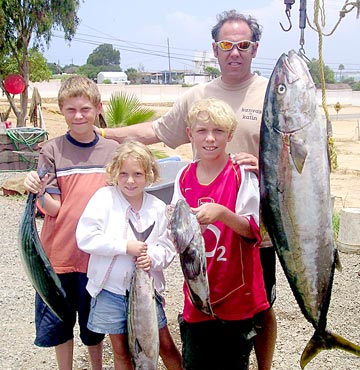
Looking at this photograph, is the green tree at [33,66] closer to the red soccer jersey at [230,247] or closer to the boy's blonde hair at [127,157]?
the boy's blonde hair at [127,157]

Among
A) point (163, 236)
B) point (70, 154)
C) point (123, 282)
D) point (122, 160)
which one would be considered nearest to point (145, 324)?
point (123, 282)

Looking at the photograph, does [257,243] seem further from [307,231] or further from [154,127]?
[154,127]

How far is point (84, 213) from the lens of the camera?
300cm

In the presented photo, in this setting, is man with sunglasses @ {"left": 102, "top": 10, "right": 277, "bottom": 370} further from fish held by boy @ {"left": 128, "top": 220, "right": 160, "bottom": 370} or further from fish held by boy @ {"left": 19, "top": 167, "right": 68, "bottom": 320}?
fish held by boy @ {"left": 19, "top": 167, "right": 68, "bottom": 320}

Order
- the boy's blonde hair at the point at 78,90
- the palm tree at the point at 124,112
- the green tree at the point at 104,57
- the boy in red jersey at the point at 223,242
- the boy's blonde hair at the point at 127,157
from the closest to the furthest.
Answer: the boy in red jersey at the point at 223,242
the boy's blonde hair at the point at 127,157
the boy's blonde hair at the point at 78,90
the palm tree at the point at 124,112
the green tree at the point at 104,57

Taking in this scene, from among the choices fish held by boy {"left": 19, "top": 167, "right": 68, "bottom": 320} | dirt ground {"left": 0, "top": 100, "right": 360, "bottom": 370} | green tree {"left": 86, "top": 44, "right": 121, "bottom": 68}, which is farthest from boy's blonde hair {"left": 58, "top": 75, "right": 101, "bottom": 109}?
green tree {"left": 86, "top": 44, "right": 121, "bottom": 68}

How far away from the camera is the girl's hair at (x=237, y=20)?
10.5ft

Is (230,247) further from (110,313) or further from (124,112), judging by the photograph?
(124,112)

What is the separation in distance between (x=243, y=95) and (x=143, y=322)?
137 cm

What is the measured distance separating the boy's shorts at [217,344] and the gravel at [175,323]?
1.28 meters

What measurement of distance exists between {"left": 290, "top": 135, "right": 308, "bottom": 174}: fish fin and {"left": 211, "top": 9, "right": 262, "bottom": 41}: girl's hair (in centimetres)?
114

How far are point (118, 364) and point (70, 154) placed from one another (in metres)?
1.18

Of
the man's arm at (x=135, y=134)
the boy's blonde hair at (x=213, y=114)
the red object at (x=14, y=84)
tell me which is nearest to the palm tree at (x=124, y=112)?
the man's arm at (x=135, y=134)

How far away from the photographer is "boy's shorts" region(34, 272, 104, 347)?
326cm
